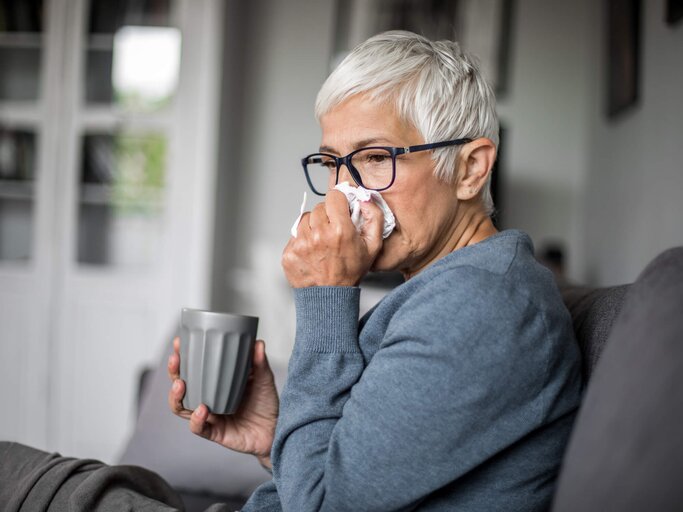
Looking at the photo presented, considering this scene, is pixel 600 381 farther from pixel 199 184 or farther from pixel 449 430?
pixel 199 184

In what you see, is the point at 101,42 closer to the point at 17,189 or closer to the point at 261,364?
the point at 17,189

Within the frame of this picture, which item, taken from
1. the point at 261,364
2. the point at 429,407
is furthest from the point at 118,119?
the point at 429,407

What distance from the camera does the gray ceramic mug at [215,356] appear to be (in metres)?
0.97

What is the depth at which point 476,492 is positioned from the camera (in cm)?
87

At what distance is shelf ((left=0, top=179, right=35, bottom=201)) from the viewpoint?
3.69 meters

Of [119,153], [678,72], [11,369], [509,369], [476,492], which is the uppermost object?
[678,72]

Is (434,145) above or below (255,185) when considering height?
above

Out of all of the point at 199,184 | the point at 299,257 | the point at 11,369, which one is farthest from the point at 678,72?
the point at 11,369

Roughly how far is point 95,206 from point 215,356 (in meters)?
2.96

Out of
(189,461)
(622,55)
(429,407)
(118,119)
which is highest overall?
(622,55)

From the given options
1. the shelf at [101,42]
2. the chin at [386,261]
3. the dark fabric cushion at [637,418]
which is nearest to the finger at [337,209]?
the chin at [386,261]

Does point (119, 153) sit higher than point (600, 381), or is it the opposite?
point (119, 153)

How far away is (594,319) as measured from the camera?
1064mm

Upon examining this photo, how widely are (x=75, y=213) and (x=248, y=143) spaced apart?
41.0 inches
